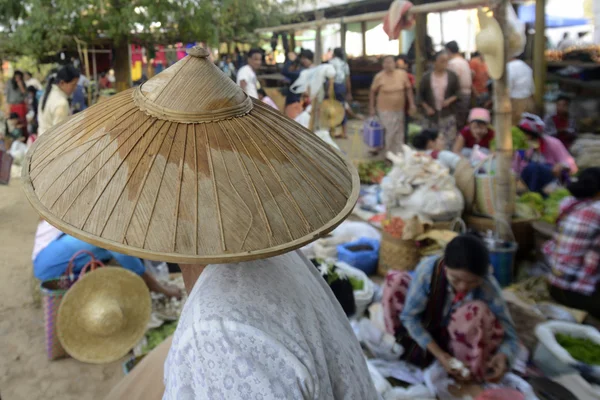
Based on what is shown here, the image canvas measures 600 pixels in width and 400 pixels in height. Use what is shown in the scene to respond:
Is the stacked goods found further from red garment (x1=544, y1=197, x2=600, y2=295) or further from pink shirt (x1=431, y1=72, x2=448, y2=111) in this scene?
pink shirt (x1=431, y1=72, x2=448, y2=111)

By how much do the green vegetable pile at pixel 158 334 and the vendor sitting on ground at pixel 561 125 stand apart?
5524 millimetres

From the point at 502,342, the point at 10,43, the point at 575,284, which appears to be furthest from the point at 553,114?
the point at 10,43

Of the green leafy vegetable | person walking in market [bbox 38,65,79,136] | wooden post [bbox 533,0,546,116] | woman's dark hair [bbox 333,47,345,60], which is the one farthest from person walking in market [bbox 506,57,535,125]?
person walking in market [bbox 38,65,79,136]

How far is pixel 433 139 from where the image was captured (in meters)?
6.20

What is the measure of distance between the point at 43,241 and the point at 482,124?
14.5ft

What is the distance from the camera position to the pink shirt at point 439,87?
7773 mm

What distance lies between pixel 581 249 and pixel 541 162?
203cm

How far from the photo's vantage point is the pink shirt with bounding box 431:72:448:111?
7.77m

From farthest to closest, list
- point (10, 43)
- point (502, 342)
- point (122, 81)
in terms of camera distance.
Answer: point (122, 81), point (10, 43), point (502, 342)

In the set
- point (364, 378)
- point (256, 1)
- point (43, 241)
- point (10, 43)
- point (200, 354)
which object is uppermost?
point (256, 1)

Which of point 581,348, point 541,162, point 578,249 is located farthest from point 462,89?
point 581,348

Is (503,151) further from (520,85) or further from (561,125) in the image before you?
(561,125)

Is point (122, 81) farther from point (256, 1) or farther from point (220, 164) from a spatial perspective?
point (220, 164)

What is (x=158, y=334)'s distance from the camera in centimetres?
368
